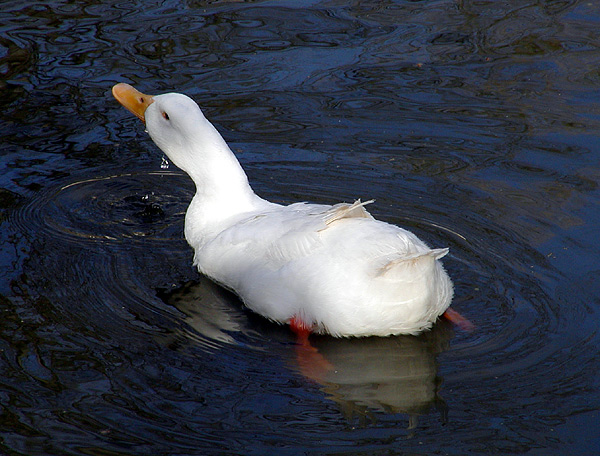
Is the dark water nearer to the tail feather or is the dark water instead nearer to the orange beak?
the tail feather

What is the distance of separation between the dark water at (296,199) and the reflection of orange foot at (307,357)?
24 millimetres

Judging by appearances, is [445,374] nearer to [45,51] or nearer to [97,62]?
[97,62]

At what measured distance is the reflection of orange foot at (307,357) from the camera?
3.86 m

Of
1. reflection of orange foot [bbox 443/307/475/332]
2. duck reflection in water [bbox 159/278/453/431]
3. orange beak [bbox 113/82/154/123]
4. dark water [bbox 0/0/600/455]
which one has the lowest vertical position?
duck reflection in water [bbox 159/278/453/431]

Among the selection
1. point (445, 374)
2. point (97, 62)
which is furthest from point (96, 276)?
point (97, 62)

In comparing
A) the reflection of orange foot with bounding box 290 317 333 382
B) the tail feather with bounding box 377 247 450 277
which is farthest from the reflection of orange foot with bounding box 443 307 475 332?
the reflection of orange foot with bounding box 290 317 333 382

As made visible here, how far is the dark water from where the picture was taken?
3529 mm

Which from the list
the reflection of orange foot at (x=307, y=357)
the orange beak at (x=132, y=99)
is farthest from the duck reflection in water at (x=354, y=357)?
the orange beak at (x=132, y=99)

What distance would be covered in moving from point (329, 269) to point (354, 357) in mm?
454

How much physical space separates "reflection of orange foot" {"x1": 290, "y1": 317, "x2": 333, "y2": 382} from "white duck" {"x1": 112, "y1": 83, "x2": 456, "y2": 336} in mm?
11

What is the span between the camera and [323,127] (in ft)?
21.1

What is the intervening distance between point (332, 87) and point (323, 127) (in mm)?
757

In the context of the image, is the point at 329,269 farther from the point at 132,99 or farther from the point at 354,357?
the point at 132,99

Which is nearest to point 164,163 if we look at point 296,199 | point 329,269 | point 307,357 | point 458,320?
point 296,199
